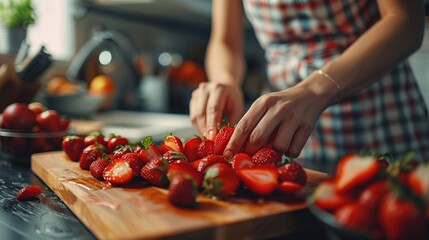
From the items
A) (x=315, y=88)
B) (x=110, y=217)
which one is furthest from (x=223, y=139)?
(x=110, y=217)

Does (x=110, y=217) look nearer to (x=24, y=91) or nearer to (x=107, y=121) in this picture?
(x=24, y=91)

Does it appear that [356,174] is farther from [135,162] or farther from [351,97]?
[351,97]

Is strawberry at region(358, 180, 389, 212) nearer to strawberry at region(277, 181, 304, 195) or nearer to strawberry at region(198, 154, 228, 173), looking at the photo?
strawberry at region(277, 181, 304, 195)

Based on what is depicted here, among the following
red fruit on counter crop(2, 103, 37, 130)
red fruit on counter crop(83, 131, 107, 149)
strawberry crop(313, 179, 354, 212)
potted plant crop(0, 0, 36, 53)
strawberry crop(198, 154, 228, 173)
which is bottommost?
strawberry crop(313, 179, 354, 212)

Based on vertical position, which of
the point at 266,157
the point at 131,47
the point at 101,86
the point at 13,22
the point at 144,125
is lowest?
the point at 144,125

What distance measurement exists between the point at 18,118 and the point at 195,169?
65 centimetres

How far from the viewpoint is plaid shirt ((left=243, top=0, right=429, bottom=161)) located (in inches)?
54.4

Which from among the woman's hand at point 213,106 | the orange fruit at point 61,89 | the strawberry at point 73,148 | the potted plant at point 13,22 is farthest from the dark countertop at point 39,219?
the potted plant at point 13,22

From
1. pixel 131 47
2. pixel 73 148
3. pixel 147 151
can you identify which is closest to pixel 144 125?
pixel 131 47

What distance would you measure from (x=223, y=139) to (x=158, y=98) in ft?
6.36

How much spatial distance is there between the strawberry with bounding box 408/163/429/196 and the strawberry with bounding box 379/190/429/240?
0.11 feet

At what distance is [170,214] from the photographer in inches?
26.3

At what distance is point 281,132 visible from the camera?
0.89 m

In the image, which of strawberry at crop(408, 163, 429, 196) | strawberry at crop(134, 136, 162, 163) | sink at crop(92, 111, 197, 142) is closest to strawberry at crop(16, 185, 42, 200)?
strawberry at crop(134, 136, 162, 163)
